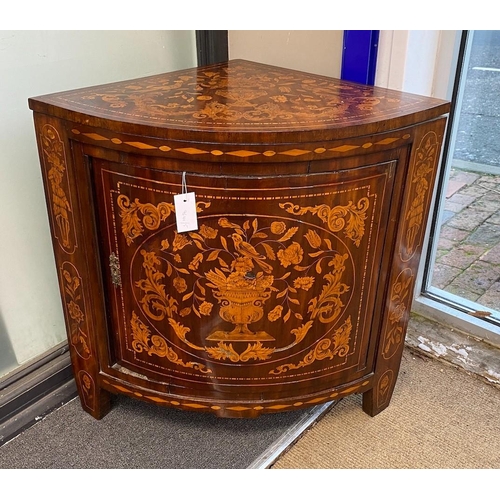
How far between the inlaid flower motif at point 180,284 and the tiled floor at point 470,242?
96 centimetres

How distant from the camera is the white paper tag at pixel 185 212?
910 mm

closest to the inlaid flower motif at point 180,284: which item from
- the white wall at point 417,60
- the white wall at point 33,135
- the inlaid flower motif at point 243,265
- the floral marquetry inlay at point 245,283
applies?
the floral marquetry inlay at point 245,283

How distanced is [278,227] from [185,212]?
6.3 inches

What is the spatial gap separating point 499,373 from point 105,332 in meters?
1.04

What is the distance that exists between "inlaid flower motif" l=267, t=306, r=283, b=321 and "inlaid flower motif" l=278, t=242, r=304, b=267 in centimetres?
10

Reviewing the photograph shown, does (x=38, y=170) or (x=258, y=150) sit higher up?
(x=258, y=150)

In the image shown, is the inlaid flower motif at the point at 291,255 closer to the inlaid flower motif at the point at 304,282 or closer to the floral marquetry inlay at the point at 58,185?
the inlaid flower motif at the point at 304,282

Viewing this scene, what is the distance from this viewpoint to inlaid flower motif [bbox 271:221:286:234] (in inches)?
36.5

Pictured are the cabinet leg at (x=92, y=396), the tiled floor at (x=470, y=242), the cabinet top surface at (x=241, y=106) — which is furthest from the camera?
the tiled floor at (x=470, y=242)

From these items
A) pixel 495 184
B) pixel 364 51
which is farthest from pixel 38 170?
pixel 495 184

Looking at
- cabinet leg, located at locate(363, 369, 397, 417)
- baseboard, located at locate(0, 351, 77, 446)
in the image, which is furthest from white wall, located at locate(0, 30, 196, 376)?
cabinet leg, located at locate(363, 369, 397, 417)

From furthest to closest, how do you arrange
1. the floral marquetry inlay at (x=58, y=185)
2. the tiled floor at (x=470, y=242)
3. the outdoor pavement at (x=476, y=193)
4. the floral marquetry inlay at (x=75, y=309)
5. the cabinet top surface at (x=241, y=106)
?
the tiled floor at (x=470, y=242) < the outdoor pavement at (x=476, y=193) < the floral marquetry inlay at (x=75, y=309) < the floral marquetry inlay at (x=58, y=185) < the cabinet top surface at (x=241, y=106)

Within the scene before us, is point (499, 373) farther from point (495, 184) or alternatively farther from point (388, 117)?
point (388, 117)
